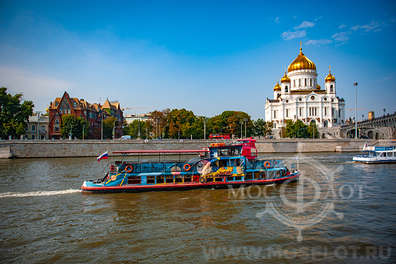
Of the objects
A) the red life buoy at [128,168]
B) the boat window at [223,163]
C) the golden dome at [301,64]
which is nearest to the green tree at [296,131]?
the golden dome at [301,64]

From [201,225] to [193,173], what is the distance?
9973 mm

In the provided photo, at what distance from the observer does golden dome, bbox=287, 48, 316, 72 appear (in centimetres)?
11878

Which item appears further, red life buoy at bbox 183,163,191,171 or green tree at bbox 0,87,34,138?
green tree at bbox 0,87,34,138

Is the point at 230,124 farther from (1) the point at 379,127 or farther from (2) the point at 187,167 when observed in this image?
(2) the point at 187,167

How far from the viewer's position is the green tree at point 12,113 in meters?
67.1

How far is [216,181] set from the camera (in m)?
25.3

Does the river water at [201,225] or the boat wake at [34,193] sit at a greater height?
the boat wake at [34,193]

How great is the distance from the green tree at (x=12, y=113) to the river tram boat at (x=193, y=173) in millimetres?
57565

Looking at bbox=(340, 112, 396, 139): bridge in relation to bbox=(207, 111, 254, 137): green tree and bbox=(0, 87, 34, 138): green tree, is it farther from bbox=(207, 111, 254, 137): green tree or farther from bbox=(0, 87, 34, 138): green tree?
bbox=(0, 87, 34, 138): green tree

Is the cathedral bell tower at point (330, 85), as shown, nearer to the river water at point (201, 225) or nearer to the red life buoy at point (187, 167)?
the river water at point (201, 225)

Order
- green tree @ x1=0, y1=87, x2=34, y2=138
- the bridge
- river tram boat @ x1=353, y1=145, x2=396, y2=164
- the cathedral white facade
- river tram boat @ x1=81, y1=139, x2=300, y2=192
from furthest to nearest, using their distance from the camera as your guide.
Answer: the cathedral white facade
the bridge
green tree @ x1=0, y1=87, x2=34, y2=138
river tram boat @ x1=353, y1=145, x2=396, y2=164
river tram boat @ x1=81, y1=139, x2=300, y2=192

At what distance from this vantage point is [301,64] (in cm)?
11900

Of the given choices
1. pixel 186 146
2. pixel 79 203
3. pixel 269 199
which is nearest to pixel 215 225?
pixel 269 199

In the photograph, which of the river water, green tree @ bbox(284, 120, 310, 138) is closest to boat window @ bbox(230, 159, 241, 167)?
the river water
